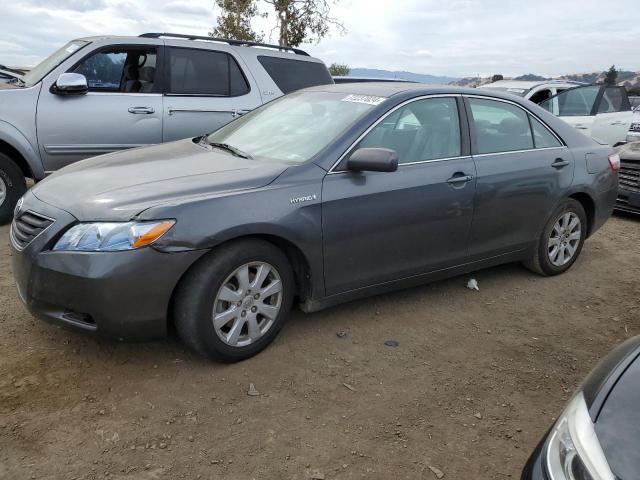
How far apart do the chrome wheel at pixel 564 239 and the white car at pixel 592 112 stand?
5.33m

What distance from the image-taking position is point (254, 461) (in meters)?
2.54

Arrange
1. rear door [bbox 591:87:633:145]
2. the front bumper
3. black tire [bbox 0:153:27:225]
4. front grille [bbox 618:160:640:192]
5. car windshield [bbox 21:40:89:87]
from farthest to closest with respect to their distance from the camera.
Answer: rear door [bbox 591:87:633:145], front grille [bbox 618:160:640:192], car windshield [bbox 21:40:89:87], black tire [bbox 0:153:27:225], the front bumper

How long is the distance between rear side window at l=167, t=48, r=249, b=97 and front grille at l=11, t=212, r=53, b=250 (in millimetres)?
3252

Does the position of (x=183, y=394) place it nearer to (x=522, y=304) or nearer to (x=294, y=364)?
(x=294, y=364)

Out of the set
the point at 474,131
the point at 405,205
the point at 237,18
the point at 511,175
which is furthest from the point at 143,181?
the point at 237,18

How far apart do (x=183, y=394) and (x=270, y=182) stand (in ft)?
4.14

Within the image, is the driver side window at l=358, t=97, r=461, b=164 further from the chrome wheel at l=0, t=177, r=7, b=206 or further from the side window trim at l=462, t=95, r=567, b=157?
the chrome wheel at l=0, t=177, r=7, b=206

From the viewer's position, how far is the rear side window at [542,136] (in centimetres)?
461

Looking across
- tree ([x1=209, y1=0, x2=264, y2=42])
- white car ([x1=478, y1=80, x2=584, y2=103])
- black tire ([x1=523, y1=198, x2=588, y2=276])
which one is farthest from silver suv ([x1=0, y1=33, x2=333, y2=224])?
tree ([x1=209, y1=0, x2=264, y2=42])

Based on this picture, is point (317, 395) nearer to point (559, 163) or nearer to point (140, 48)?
point (559, 163)

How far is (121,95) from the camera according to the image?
231 inches

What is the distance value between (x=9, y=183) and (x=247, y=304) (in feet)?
11.7

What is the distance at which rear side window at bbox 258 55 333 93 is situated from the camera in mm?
6762

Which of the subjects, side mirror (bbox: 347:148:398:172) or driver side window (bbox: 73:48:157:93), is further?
driver side window (bbox: 73:48:157:93)
